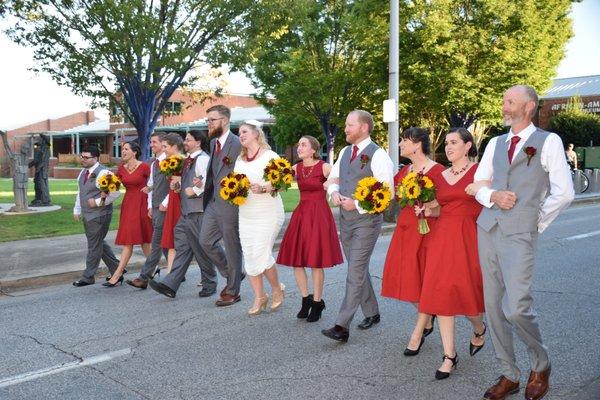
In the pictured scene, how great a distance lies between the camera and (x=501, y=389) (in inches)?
167

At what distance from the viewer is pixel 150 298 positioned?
7.48m

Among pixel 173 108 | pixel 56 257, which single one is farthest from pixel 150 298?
pixel 173 108

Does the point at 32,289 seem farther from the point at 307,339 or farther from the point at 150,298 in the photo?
the point at 307,339

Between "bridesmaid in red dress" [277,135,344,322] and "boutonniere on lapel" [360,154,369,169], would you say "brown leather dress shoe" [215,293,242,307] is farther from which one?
"boutonniere on lapel" [360,154,369,169]

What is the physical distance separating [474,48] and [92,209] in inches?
822

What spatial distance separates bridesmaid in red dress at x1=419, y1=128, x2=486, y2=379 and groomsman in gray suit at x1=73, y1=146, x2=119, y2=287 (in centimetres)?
463

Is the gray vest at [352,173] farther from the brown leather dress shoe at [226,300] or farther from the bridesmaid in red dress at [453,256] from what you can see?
the brown leather dress shoe at [226,300]

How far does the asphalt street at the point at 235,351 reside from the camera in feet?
14.9

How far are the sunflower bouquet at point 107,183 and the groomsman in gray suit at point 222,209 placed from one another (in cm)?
148

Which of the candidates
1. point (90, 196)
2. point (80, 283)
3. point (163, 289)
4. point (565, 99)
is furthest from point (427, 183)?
point (565, 99)

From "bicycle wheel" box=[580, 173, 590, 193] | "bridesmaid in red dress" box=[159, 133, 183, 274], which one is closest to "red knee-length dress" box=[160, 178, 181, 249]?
"bridesmaid in red dress" box=[159, 133, 183, 274]

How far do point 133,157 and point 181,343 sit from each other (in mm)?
3310

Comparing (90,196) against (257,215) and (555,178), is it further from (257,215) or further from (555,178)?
(555,178)

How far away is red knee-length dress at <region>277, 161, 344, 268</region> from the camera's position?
617 centimetres
